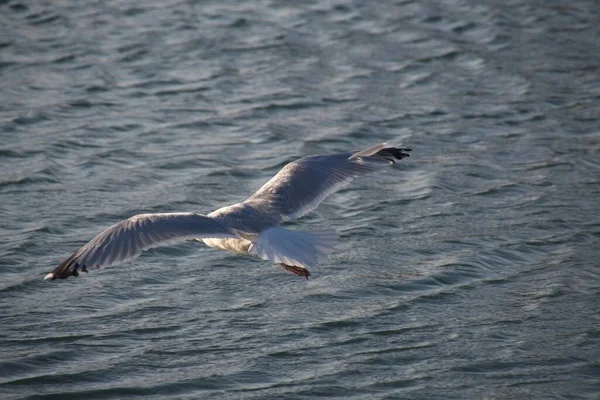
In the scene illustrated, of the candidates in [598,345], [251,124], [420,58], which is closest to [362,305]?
[598,345]

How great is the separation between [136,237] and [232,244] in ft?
3.23

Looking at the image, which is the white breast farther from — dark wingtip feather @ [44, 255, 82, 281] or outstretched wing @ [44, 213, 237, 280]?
dark wingtip feather @ [44, 255, 82, 281]

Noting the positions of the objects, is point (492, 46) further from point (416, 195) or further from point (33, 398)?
point (33, 398)

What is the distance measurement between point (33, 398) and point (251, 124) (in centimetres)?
588

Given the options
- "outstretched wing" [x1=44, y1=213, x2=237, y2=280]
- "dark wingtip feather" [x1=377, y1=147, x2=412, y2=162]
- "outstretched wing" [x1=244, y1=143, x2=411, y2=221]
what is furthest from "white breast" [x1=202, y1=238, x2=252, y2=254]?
"dark wingtip feather" [x1=377, y1=147, x2=412, y2=162]

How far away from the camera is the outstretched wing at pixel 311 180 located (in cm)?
795

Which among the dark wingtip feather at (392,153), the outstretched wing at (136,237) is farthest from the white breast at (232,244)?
the dark wingtip feather at (392,153)

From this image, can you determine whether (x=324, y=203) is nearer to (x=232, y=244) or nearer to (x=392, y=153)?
(x=392, y=153)

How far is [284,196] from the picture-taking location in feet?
26.4

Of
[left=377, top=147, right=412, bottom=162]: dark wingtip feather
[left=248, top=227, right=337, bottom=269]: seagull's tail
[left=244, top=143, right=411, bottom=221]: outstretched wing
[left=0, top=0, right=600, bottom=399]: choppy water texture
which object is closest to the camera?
[left=248, top=227, right=337, bottom=269]: seagull's tail

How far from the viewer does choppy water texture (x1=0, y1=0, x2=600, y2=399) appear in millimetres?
7109

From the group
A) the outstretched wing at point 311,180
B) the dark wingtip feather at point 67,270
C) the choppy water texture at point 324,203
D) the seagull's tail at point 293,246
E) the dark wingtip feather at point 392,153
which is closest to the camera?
the dark wingtip feather at point 67,270

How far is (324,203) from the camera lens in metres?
9.95

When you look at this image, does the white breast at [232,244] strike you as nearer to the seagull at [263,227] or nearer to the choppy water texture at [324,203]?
the seagull at [263,227]
